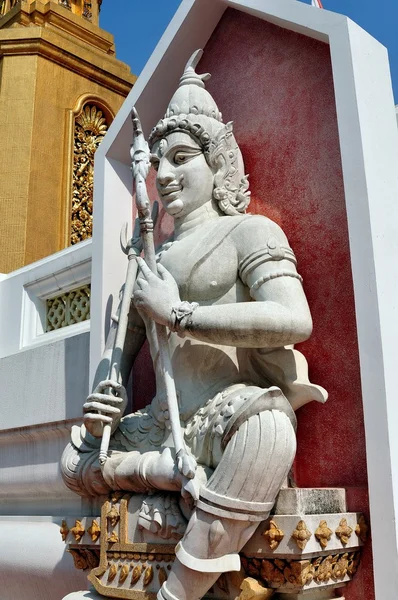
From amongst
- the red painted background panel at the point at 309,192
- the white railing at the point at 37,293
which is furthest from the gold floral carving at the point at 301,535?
the white railing at the point at 37,293

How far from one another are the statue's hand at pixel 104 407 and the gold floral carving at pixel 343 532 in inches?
43.9

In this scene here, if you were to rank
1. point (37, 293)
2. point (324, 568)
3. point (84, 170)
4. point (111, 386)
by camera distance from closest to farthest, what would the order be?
point (324, 568), point (111, 386), point (37, 293), point (84, 170)

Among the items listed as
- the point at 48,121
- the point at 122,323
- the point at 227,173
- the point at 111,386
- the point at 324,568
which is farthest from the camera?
the point at 48,121

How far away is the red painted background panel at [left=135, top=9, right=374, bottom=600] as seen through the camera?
315cm

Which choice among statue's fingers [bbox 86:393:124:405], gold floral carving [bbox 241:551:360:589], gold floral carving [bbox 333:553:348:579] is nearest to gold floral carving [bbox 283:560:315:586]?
gold floral carving [bbox 241:551:360:589]

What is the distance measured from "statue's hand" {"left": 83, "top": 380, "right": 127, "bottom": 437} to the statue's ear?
3.46ft

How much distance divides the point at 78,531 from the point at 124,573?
0.46 meters

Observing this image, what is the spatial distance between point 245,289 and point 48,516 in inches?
91.0

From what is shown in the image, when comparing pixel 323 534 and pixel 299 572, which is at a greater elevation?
pixel 323 534

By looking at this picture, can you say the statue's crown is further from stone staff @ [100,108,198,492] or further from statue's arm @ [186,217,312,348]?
statue's arm @ [186,217,312,348]

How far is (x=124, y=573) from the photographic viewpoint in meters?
2.94

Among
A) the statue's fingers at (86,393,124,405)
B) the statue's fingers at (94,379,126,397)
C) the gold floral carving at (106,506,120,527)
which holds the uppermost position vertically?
the statue's fingers at (94,379,126,397)

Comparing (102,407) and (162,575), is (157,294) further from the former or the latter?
(162,575)

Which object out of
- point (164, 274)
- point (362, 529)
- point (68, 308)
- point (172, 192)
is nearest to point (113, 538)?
point (362, 529)
